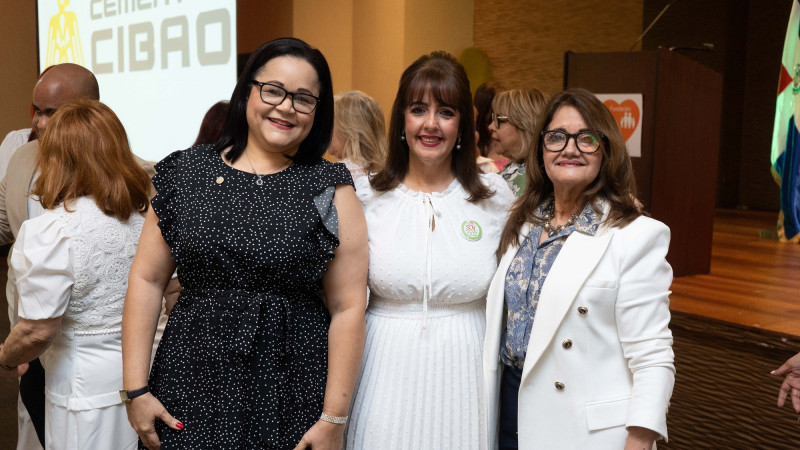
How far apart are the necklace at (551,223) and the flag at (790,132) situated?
317 cm

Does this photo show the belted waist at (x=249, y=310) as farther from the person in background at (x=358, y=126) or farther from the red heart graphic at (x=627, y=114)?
the red heart graphic at (x=627, y=114)

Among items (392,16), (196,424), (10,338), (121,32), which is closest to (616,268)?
(196,424)

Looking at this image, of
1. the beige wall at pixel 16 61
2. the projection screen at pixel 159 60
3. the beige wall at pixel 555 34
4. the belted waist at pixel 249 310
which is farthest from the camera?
the beige wall at pixel 555 34

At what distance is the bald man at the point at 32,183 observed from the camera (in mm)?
2691

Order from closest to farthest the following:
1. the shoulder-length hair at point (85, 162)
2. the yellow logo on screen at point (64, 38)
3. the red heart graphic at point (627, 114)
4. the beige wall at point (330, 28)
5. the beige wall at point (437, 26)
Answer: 1. the shoulder-length hair at point (85, 162)
2. the red heart graphic at point (627, 114)
3. the yellow logo on screen at point (64, 38)
4. the beige wall at point (437, 26)
5. the beige wall at point (330, 28)

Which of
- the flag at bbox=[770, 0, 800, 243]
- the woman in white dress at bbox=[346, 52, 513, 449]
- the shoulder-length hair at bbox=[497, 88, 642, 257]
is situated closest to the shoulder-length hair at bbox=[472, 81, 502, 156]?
the flag at bbox=[770, 0, 800, 243]

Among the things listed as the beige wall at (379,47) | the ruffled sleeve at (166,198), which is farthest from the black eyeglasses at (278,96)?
the beige wall at (379,47)

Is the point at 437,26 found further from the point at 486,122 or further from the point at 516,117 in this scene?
the point at 516,117

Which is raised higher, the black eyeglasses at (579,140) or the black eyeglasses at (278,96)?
the black eyeglasses at (278,96)

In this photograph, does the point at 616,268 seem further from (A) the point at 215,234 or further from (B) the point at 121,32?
(B) the point at 121,32

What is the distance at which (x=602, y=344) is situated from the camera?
1.87 meters

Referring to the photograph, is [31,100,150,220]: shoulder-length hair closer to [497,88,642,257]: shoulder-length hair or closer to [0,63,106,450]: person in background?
[0,63,106,450]: person in background

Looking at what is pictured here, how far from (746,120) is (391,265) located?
1035 centimetres

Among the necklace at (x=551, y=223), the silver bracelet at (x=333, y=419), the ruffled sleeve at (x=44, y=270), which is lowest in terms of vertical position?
the silver bracelet at (x=333, y=419)
